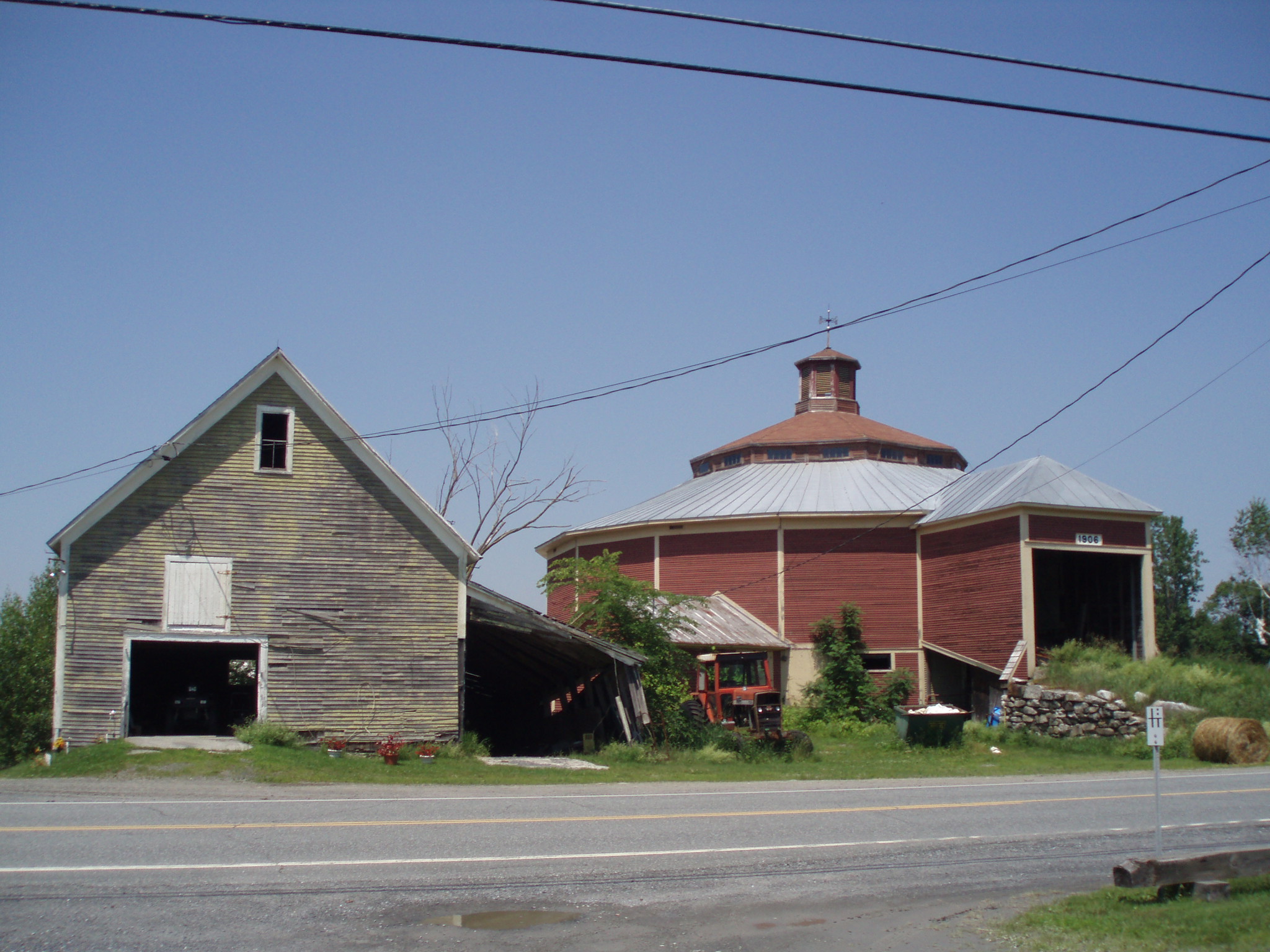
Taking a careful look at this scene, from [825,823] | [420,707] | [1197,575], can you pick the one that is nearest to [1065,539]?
[420,707]

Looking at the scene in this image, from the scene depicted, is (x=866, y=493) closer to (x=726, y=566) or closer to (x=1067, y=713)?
(x=726, y=566)

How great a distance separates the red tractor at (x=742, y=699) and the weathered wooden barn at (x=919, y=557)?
841 cm

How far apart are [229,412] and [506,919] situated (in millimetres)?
15385

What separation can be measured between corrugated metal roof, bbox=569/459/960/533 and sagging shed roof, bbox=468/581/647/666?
13.8 metres

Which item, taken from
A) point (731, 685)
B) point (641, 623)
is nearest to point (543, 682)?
point (641, 623)

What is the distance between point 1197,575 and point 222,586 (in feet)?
211

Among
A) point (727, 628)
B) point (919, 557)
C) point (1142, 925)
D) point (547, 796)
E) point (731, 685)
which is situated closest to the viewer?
point (1142, 925)

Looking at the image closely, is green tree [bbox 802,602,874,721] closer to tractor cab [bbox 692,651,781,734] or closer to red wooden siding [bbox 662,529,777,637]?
red wooden siding [bbox 662,529,777,637]

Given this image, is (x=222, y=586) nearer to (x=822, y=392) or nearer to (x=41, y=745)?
(x=41, y=745)

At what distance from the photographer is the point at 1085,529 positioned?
1227 inches

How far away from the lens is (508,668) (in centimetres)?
2992

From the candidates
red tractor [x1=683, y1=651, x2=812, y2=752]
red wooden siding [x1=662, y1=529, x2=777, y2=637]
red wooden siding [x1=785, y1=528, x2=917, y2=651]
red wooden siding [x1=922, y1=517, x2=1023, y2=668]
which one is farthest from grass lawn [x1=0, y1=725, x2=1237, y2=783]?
red wooden siding [x1=662, y1=529, x2=777, y2=637]

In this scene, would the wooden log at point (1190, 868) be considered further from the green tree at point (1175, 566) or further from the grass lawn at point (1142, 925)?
the green tree at point (1175, 566)

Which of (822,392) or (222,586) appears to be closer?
(222,586)
